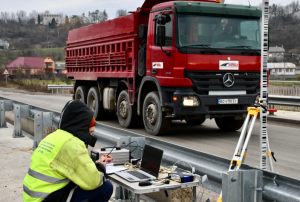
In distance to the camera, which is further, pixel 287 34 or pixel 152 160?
pixel 287 34

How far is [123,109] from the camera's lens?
12.8 metres

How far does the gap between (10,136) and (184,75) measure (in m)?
4.46

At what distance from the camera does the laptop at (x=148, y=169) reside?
4426 millimetres

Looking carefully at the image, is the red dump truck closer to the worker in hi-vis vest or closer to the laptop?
the laptop

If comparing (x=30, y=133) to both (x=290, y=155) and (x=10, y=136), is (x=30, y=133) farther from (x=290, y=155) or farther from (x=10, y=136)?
(x=290, y=155)

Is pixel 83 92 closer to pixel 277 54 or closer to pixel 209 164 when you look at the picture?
pixel 209 164

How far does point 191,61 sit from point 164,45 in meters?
0.85

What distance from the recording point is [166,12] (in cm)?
1040

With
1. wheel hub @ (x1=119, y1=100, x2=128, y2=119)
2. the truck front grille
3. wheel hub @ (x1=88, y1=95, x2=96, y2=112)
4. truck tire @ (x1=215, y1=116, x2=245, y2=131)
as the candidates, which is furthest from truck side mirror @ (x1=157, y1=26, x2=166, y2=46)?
wheel hub @ (x1=88, y1=95, x2=96, y2=112)

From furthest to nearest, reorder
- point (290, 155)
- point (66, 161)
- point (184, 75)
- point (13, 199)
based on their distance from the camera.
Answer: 1. point (184, 75)
2. point (290, 155)
3. point (13, 199)
4. point (66, 161)

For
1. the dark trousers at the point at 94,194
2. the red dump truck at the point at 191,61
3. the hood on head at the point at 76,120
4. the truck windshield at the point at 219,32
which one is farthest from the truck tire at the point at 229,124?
the hood on head at the point at 76,120

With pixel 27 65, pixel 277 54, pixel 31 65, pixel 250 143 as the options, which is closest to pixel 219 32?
pixel 250 143

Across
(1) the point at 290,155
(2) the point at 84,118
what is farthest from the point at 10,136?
(2) the point at 84,118

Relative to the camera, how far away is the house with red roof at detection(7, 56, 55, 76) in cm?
11075
